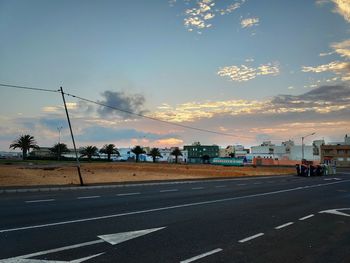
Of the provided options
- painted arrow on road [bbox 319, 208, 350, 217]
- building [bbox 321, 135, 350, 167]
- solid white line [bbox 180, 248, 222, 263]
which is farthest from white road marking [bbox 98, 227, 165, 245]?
building [bbox 321, 135, 350, 167]

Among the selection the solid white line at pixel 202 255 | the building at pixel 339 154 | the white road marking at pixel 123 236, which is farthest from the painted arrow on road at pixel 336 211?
the building at pixel 339 154

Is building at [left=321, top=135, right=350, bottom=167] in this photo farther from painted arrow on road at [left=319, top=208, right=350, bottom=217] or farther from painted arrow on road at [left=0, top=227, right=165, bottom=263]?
painted arrow on road at [left=0, top=227, right=165, bottom=263]

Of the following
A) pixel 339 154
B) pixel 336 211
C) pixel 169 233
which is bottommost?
pixel 336 211

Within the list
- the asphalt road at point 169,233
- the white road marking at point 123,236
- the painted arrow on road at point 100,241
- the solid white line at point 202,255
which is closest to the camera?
the painted arrow on road at point 100,241

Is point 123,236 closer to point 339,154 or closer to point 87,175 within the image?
point 87,175

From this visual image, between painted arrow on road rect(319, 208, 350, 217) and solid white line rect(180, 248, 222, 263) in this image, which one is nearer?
solid white line rect(180, 248, 222, 263)

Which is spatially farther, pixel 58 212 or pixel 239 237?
pixel 58 212

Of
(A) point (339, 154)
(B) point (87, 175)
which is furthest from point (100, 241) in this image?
(A) point (339, 154)

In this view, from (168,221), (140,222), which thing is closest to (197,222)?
(168,221)

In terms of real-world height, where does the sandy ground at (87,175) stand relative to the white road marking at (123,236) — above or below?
below

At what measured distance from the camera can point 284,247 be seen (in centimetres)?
816

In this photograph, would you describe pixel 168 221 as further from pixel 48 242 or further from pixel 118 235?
pixel 48 242

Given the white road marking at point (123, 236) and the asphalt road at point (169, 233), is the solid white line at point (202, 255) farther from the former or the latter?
the white road marking at point (123, 236)

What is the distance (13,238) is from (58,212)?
4331 millimetres
